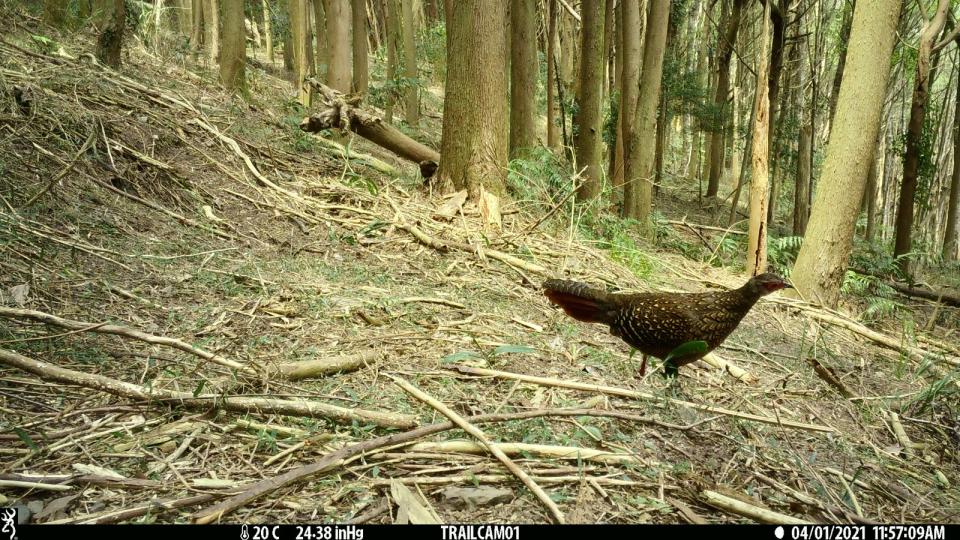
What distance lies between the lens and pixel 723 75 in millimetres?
14508

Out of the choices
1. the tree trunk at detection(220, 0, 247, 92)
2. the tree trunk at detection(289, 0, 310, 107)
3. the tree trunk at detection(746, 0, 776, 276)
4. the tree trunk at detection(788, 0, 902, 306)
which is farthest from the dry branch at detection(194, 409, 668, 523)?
the tree trunk at detection(289, 0, 310, 107)

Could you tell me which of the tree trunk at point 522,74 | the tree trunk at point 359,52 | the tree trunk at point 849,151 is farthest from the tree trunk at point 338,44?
the tree trunk at point 849,151

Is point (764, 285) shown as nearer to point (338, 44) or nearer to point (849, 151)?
point (849, 151)

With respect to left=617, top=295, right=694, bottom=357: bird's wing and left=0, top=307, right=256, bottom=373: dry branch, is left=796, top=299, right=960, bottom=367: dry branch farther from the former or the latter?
left=0, top=307, right=256, bottom=373: dry branch

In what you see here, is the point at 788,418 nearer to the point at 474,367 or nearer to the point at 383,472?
the point at 474,367

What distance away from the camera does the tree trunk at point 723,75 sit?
12383mm

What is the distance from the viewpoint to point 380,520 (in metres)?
1.81

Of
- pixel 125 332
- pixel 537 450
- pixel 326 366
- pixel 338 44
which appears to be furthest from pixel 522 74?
pixel 537 450

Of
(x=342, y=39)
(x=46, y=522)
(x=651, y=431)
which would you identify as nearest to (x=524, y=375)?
(x=651, y=431)

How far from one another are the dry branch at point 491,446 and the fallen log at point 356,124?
3.98m

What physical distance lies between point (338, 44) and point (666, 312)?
315 inches

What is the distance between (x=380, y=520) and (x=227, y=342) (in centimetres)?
156

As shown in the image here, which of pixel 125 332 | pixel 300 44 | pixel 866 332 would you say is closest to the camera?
pixel 125 332

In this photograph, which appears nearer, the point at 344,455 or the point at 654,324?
the point at 344,455
